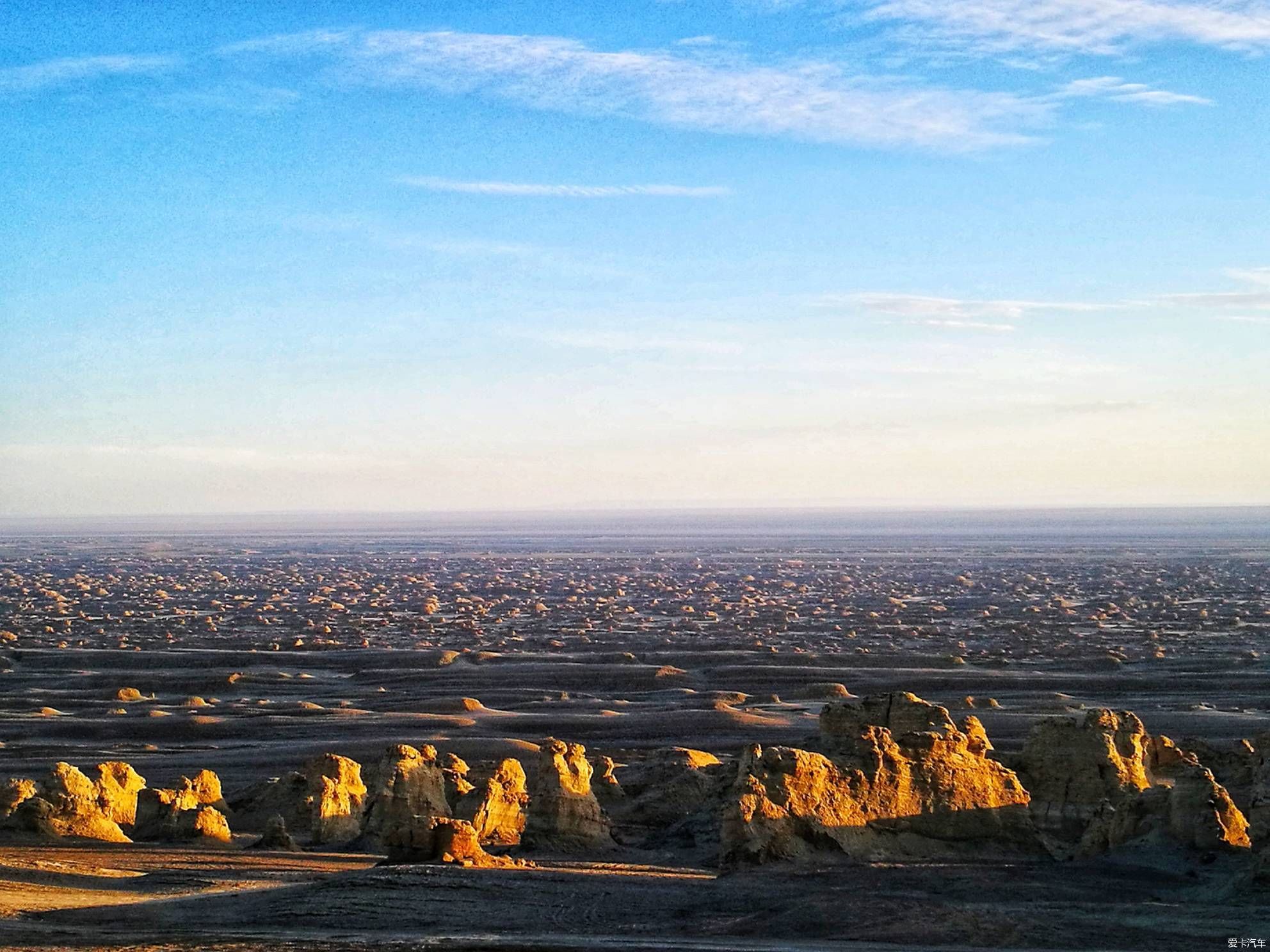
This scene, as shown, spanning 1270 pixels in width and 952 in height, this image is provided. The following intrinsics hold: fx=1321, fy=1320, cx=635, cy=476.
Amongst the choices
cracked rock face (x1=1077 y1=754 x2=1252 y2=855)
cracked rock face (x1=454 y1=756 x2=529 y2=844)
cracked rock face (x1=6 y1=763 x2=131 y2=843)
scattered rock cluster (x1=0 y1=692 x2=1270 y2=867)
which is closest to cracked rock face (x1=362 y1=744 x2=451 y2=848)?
scattered rock cluster (x1=0 y1=692 x2=1270 y2=867)

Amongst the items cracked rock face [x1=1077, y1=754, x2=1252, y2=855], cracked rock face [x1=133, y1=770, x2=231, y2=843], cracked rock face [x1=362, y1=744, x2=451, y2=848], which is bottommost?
cracked rock face [x1=133, y1=770, x2=231, y2=843]

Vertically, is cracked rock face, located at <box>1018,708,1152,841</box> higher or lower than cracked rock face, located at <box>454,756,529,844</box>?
higher

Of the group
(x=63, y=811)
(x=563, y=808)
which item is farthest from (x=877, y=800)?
(x=63, y=811)

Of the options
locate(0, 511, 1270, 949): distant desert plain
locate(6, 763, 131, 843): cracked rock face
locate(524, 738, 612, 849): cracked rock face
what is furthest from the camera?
locate(6, 763, 131, 843): cracked rock face

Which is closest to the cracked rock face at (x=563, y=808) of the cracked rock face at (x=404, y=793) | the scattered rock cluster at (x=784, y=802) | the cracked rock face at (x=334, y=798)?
the scattered rock cluster at (x=784, y=802)

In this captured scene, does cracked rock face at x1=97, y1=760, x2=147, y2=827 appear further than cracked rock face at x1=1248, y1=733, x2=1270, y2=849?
Yes

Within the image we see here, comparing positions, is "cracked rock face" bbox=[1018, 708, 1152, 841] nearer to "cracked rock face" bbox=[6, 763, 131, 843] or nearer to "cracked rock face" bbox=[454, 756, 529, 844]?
"cracked rock face" bbox=[454, 756, 529, 844]

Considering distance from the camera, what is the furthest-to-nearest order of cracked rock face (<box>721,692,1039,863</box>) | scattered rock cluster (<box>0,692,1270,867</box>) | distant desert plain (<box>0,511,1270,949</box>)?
cracked rock face (<box>721,692,1039,863</box>), scattered rock cluster (<box>0,692,1270,867</box>), distant desert plain (<box>0,511,1270,949</box>)
